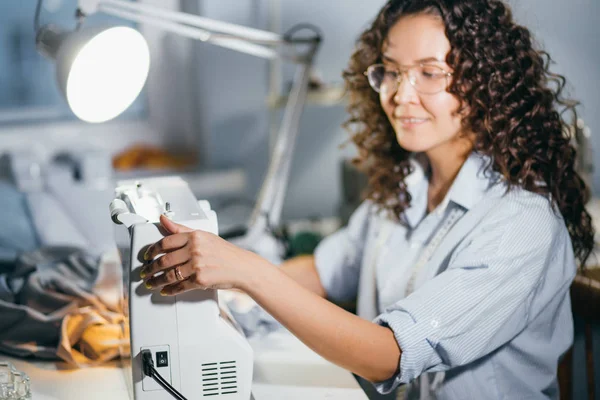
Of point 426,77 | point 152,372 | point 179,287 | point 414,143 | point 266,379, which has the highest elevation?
point 426,77

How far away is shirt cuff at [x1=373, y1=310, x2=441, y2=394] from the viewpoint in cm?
100

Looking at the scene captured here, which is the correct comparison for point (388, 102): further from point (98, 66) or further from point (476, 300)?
point (98, 66)

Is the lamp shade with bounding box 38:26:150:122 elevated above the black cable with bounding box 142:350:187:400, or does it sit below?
above

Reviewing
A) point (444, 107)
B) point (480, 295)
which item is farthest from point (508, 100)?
point (480, 295)

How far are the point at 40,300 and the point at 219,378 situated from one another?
51 cm

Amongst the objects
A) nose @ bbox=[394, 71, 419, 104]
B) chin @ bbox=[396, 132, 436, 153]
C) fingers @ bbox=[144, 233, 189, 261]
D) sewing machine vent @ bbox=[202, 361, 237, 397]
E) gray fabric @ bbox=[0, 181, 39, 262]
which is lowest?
gray fabric @ bbox=[0, 181, 39, 262]

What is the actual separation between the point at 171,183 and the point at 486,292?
57 centimetres

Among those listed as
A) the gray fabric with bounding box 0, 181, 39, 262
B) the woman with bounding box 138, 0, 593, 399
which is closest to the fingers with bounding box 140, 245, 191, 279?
the woman with bounding box 138, 0, 593, 399

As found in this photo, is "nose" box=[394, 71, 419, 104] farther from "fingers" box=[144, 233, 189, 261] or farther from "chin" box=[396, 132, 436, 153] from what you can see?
"fingers" box=[144, 233, 189, 261]

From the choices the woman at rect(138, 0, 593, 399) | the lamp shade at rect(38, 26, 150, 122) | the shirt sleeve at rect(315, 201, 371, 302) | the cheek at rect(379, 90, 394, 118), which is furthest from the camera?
the shirt sleeve at rect(315, 201, 371, 302)

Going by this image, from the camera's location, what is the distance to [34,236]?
217 cm

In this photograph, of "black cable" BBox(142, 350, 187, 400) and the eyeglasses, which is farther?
the eyeglasses

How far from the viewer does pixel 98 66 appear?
1214 mm

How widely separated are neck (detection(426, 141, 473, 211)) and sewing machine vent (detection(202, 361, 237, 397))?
0.61 metres
